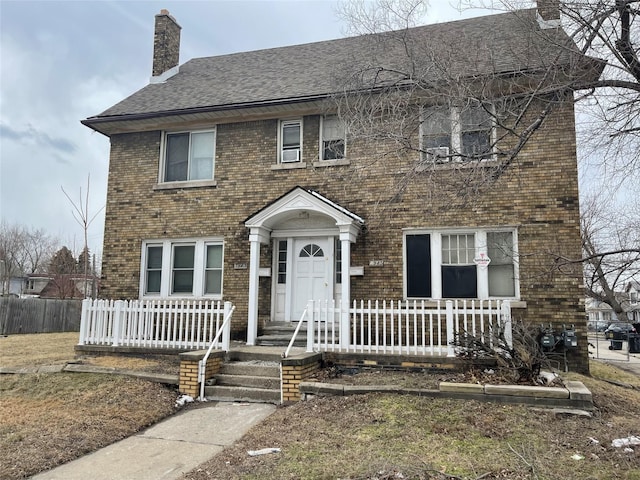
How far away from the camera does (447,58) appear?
7.71 metres

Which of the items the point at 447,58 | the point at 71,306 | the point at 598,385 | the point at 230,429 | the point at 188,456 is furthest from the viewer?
the point at 71,306

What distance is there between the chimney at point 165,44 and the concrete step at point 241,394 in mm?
10773

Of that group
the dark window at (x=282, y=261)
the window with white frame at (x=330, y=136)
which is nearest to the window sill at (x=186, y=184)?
the dark window at (x=282, y=261)

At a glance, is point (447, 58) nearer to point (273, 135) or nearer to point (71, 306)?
point (273, 135)

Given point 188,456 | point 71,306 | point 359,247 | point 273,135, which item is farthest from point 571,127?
point 71,306

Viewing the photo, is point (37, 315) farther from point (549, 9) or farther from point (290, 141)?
point (549, 9)

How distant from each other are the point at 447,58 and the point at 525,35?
45.1 inches

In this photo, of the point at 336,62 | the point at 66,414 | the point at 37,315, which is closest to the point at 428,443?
the point at 66,414

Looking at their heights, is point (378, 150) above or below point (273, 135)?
below

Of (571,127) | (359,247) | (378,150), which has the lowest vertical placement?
(359,247)

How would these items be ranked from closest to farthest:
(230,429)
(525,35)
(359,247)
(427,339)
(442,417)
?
(442,417), (230,429), (525,35), (427,339), (359,247)

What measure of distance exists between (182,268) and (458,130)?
24.9 ft

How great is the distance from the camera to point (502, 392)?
6.43m

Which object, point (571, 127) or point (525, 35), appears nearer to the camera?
point (525, 35)
